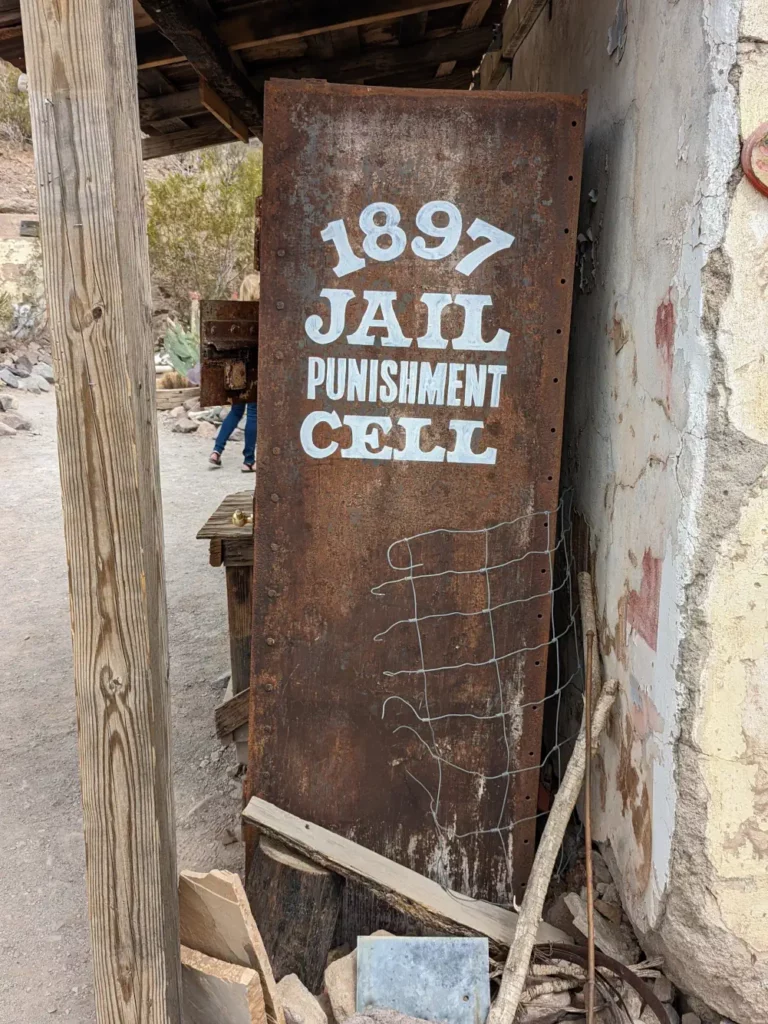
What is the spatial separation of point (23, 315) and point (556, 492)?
14.5 meters

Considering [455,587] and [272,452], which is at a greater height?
[272,452]

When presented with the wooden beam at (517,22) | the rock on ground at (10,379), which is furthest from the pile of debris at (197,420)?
the wooden beam at (517,22)

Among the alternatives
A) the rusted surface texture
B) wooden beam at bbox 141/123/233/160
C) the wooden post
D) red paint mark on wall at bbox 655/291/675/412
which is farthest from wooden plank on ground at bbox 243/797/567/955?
wooden beam at bbox 141/123/233/160

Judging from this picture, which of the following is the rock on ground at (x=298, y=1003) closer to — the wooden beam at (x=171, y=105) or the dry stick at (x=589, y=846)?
the dry stick at (x=589, y=846)

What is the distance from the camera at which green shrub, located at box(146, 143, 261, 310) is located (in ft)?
57.2

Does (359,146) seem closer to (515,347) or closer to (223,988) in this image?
(515,347)

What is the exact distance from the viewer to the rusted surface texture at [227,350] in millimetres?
2570

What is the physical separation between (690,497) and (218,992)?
5.10ft

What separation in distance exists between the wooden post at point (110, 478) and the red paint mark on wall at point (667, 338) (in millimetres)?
1142

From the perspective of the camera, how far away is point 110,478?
1.50 metres

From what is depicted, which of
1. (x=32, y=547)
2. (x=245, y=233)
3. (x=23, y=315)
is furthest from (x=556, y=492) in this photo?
(x=245, y=233)

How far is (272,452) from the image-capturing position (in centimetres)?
221

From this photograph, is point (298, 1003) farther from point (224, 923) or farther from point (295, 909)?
point (224, 923)

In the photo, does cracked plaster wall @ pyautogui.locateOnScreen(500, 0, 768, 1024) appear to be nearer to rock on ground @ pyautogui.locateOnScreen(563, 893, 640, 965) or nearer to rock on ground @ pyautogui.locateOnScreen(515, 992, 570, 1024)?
rock on ground @ pyautogui.locateOnScreen(563, 893, 640, 965)
